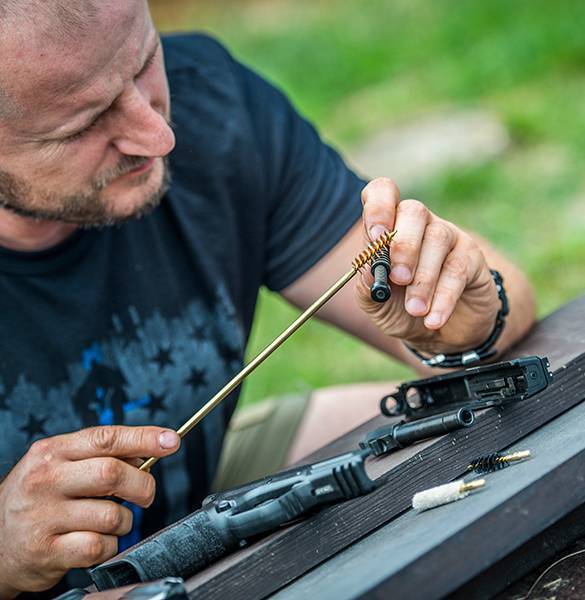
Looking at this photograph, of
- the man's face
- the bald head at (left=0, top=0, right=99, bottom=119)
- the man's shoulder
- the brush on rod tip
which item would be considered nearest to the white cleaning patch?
the brush on rod tip

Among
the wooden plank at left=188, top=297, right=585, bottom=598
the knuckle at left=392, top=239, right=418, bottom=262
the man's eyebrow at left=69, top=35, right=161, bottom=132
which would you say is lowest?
the wooden plank at left=188, top=297, right=585, bottom=598

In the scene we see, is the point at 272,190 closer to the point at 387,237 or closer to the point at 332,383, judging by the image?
the point at 387,237

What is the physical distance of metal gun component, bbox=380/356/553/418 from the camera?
1.83m

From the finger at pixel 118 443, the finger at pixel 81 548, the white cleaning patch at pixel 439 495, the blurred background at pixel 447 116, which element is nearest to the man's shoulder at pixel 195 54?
the finger at pixel 118 443

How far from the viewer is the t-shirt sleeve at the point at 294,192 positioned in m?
2.76

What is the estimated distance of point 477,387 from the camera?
6.31 ft

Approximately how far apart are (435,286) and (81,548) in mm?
767

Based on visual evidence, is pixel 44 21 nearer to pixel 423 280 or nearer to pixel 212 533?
pixel 423 280

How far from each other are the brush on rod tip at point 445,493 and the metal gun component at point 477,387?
0.24 metres

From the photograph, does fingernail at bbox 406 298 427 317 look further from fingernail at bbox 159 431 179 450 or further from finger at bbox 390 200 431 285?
fingernail at bbox 159 431 179 450

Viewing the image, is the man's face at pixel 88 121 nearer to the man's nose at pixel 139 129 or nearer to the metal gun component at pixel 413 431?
the man's nose at pixel 139 129

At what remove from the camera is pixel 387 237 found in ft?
6.37

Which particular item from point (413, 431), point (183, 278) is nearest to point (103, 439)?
point (413, 431)

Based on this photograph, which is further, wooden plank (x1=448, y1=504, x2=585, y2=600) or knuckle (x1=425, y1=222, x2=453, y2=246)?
knuckle (x1=425, y1=222, x2=453, y2=246)
